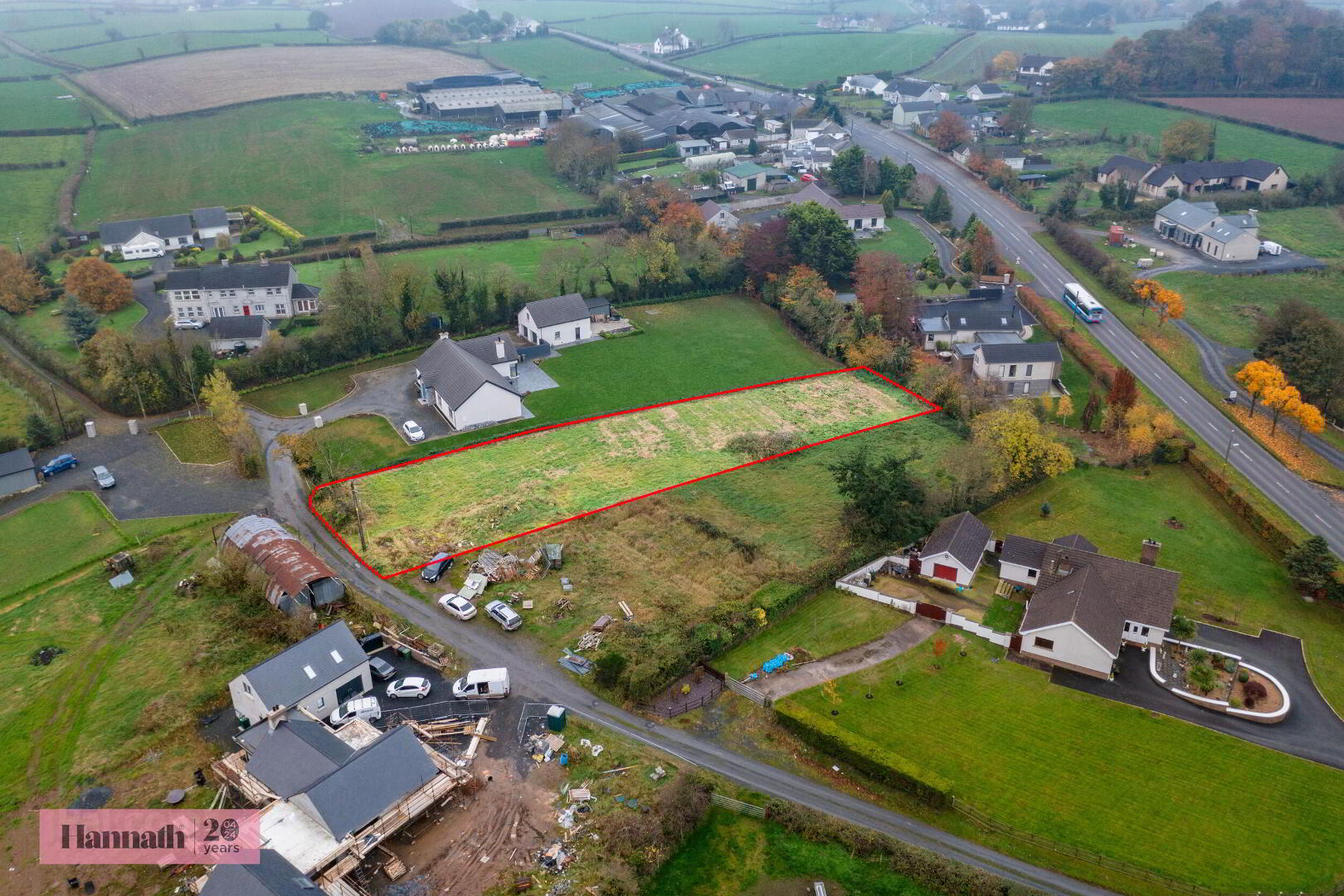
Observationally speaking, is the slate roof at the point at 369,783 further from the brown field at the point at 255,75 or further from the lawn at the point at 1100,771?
the brown field at the point at 255,75

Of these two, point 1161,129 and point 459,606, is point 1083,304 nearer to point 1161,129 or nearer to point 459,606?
point 459,606

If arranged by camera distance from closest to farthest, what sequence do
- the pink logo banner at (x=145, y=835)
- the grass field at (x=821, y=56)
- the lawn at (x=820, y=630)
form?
the pink logo banner at (x=145, y=835), the lawn at (x=820, y=630), the grass field at (x=821, y=56)

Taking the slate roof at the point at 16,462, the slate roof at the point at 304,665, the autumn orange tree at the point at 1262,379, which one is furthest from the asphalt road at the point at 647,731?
the autumn orange tree at the point at 1262,379

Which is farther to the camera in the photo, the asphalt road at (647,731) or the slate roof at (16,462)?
the slate roof at (16,462)

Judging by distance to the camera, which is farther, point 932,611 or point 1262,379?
point 1262,379

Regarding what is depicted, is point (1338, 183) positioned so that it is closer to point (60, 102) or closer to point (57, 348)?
point (57, 348)

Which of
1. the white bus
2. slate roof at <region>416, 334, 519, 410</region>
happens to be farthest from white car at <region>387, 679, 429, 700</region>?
the white bus

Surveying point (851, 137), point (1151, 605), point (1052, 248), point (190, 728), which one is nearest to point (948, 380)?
point (1151, 605)

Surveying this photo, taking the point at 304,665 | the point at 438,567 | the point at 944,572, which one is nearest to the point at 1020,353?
the point at 944,572
